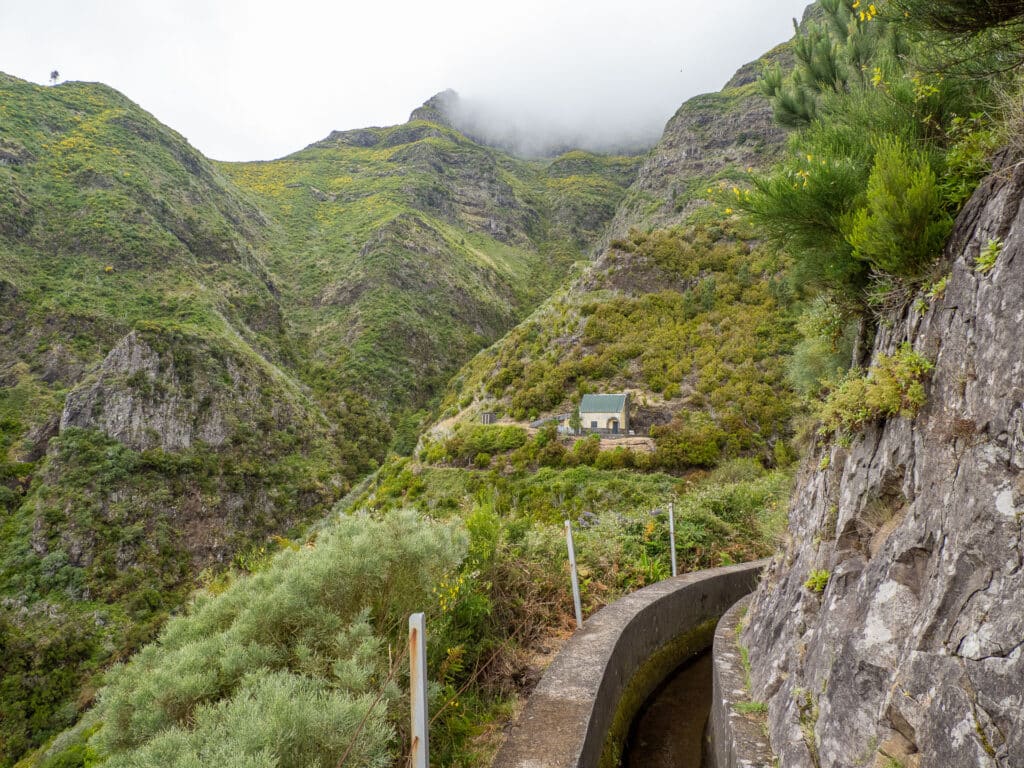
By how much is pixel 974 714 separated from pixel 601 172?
482 feet

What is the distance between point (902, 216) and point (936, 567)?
190 cm

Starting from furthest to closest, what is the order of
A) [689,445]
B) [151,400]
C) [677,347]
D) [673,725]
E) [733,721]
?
[151,400]
[677,347]
[689,445]
[673,725]
[733,721]

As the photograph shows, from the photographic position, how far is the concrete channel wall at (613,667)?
121 inches

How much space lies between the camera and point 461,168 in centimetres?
11612

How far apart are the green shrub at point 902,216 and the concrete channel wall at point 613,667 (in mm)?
3502

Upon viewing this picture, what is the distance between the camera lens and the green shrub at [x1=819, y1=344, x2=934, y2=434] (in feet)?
8.37

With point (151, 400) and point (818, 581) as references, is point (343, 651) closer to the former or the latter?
point (818, 581)

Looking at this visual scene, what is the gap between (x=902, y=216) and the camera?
8.98 feet

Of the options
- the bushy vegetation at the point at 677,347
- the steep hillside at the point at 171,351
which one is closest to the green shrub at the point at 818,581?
the steep hillside at the point at 171,351

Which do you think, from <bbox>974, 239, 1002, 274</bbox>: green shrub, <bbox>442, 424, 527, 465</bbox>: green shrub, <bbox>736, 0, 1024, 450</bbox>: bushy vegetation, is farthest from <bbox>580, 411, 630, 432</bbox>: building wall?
<bbox>974, 239, 1002, 274</bbox>: green shrub

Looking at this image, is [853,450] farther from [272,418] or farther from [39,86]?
[39,86]

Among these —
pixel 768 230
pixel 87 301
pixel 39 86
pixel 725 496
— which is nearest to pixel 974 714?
pixel 768 230

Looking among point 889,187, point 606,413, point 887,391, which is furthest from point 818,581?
point 606,413

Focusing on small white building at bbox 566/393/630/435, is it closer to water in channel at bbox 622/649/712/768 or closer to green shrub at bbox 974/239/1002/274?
water in channel at bbox 622/649/712/768
